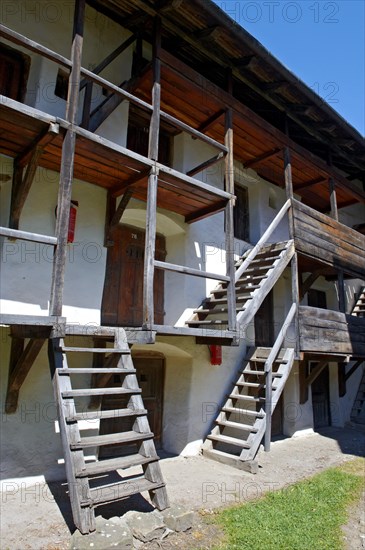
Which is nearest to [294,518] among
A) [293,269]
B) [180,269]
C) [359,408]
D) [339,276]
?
[180,269]

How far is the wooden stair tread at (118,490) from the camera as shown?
330 centimetres

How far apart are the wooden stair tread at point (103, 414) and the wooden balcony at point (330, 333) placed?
4.06 meters

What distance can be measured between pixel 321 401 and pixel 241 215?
561 cm

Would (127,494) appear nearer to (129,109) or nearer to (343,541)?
(343,541)

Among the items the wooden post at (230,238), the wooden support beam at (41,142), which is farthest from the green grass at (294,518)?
the wooden support beam at (41,142)

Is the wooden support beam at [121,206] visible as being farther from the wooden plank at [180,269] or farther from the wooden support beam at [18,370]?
the wooden support beam at [18,370]

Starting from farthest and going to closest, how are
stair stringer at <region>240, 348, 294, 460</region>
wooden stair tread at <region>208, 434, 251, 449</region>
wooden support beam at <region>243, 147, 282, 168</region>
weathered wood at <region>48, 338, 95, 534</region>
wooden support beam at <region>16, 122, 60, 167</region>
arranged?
1. wooden support beam at <region>243, 147, 282, 168</region>
2. wooden stair tread at <region>208, 434, 251, 449</region>
3. stair stringer at <region>240, 348, 294, 460</region>
4. wooden support beam at <region>16, 122, 60, 167</region>
5. weathered wood at <region>48, 338, 95, 534</region>

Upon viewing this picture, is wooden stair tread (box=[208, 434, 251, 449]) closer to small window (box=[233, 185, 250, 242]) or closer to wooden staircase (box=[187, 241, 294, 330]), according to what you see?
wooden staircase (box=[187, 241, 294, 330])

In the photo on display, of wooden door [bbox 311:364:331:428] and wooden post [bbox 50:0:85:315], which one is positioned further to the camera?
wooden door [bbox 311:364:331:428]

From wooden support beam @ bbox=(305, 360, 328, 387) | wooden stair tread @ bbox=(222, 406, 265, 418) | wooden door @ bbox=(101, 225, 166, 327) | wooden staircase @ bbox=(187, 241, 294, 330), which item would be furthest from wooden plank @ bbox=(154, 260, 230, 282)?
wooden support beam @ bbox=(305, 360, 328, 387)

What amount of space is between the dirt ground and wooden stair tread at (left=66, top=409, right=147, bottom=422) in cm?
114

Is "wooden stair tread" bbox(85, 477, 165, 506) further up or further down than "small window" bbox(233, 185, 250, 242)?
further down

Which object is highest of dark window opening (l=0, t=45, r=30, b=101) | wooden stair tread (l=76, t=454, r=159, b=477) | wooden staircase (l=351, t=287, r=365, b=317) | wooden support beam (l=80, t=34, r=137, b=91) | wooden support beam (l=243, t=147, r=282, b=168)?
wooden support beam (l=80, t=34, r=137, b=91)

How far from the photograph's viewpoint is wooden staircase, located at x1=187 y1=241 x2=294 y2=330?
6.33 m
